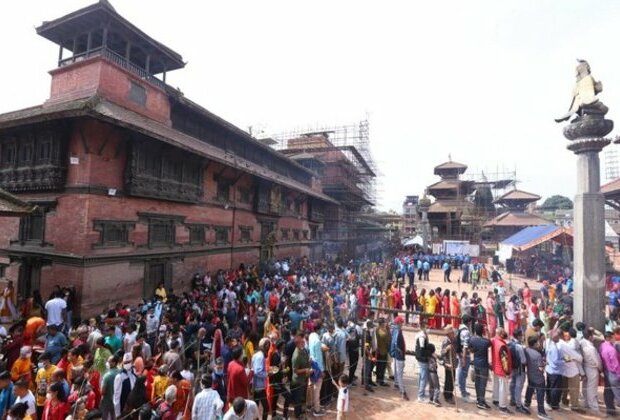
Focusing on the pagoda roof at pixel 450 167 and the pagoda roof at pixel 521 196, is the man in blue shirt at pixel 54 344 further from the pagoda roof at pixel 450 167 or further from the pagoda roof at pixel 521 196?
the pagoda roof at pixel 450 167

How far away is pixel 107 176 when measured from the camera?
35.6 ft

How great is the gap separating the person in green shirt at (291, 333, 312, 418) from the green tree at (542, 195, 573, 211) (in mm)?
105183

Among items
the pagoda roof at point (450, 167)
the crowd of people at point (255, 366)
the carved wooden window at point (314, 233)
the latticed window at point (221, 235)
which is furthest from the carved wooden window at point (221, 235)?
the pagoda roof at point (450, 167)

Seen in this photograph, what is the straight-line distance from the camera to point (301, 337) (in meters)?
6.64

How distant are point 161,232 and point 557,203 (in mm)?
109974

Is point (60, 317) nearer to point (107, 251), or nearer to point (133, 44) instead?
point (107, 251)

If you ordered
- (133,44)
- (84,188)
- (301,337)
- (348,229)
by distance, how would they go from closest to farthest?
(301,337), (84,188), (133,44), (348,229)

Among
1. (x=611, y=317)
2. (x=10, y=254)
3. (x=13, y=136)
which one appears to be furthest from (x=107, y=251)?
(x=611, y=317)

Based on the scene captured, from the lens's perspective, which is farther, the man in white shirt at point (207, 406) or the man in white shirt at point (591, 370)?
the man in white shirt at point (591, 370)

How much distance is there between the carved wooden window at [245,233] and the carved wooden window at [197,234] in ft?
11.7

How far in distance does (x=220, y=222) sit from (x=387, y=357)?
11.7 metres

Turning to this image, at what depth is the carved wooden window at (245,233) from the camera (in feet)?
63.6

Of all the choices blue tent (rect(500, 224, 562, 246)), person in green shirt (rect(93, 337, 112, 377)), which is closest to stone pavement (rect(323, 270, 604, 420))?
person in green shirt (rect(93, 337, 112, 377))

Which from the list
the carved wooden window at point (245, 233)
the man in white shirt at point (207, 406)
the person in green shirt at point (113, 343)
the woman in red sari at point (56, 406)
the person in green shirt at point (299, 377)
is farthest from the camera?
the carved wooden window at point (245, 233)
